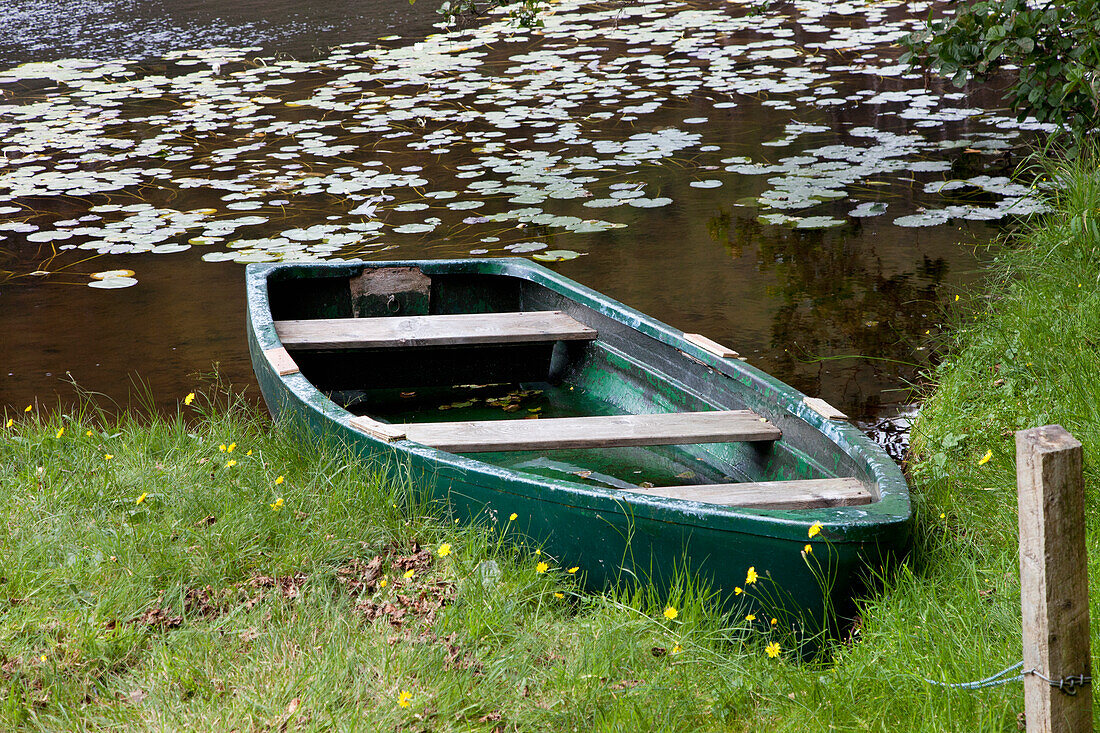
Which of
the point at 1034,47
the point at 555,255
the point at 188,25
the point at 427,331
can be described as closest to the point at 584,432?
the point at 427,331

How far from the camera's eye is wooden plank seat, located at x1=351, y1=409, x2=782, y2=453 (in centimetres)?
240

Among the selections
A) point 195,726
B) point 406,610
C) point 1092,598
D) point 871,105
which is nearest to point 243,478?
point 406,610

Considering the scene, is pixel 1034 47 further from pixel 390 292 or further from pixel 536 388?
pixel 390 292

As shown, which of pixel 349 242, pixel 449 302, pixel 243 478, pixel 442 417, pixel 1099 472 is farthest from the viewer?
pixel 349 242

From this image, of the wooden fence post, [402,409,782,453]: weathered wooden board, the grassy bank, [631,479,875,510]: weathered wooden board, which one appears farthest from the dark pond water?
the wooden fence post

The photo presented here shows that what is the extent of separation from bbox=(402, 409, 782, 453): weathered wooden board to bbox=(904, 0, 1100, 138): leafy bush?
74.8 inches

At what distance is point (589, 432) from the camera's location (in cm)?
246

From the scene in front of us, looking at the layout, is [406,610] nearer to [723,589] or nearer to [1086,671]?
[723,589]

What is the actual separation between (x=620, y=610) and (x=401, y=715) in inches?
18.8

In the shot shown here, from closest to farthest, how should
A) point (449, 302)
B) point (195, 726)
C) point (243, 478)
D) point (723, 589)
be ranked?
point (195, 726)
point (723, 589)
point (243, 478)
point (449, 302)

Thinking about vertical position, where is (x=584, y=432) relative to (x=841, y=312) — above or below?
above

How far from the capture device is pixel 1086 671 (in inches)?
48.2

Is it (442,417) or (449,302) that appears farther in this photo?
(449,302)

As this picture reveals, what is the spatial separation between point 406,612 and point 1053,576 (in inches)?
47.1
